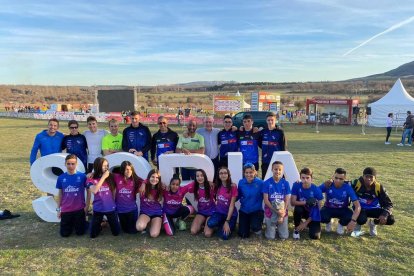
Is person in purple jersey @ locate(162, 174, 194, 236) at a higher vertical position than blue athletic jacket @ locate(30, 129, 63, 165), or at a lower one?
lower

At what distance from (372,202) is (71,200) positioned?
487 cm

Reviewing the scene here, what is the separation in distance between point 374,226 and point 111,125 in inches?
187

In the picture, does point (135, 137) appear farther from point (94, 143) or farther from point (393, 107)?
point (393, 107)

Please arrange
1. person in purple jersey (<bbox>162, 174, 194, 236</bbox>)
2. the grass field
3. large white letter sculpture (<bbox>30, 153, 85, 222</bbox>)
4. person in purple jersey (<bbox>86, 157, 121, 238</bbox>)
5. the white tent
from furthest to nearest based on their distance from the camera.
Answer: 1. the white tent
2. large white letter sculpture (<bbox>30, 153, 85, 222</bbox>)
3. person in purple jersey (<bbox>162, 174, 194, 236</bbox>)
4. person in purple jersey (<bbox>86, 157, 121, 238</bbox>)
5. the grass field

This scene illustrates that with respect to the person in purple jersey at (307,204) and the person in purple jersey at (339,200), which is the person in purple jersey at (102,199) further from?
the person in purple jersey at (339,200)

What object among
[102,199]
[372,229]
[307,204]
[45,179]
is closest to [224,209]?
[307,204]

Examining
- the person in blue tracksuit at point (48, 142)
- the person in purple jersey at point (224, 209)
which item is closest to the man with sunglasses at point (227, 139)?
the person in purple jersey at point (224, 209)

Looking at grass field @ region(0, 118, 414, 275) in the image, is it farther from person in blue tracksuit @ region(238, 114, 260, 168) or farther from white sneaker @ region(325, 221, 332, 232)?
person in blue tracksuit @ region(238, 114, 260, 168)

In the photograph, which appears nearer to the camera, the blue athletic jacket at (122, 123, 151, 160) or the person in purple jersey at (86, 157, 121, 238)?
the person in purple jersey at (86, 157, 121, 238)

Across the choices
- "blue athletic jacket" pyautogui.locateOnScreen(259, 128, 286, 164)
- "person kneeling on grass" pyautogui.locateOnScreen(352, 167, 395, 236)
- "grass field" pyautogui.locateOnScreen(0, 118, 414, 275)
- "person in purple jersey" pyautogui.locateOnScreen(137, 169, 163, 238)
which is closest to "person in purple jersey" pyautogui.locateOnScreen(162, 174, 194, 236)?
"person in purple jersey" pyautogui.locateOnScreen(137, 169, 163, 238)

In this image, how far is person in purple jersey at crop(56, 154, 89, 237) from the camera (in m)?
5.59

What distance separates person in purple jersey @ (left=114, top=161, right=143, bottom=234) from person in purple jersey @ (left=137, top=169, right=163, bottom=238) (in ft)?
0.48

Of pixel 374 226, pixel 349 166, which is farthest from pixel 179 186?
pixel 349 166

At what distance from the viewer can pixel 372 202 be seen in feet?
18.5
